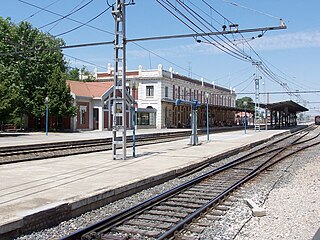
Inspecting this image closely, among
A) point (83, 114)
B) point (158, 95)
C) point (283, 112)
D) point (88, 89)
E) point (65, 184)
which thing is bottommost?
point (65, 184)

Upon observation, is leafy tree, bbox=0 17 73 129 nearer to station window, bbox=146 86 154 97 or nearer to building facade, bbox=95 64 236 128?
building facade, bbox=95 64 236 128

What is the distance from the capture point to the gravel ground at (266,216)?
6.41 m

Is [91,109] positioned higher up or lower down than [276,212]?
higher up

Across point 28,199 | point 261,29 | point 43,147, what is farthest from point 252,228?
point 43,147

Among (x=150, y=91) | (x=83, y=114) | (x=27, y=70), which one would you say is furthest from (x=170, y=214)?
(x=150, y=91)

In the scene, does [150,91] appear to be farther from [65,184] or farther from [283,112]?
[65,184]

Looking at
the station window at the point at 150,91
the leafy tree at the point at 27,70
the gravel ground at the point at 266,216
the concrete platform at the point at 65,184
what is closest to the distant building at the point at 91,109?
the leafy tree at the point at 27,70

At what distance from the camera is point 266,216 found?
7594 millimetres

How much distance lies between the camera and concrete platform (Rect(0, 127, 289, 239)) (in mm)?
6570

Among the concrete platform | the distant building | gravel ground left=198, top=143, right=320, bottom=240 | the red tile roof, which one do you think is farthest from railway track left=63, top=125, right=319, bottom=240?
the red tile roof

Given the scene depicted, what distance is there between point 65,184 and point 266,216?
4688 mm

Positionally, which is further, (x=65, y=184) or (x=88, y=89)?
(x=88, y=89)

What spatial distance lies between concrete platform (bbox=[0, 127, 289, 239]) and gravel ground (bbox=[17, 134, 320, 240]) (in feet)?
0.68

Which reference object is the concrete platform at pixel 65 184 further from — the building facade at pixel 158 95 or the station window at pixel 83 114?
the building facade at pixel 158 95
